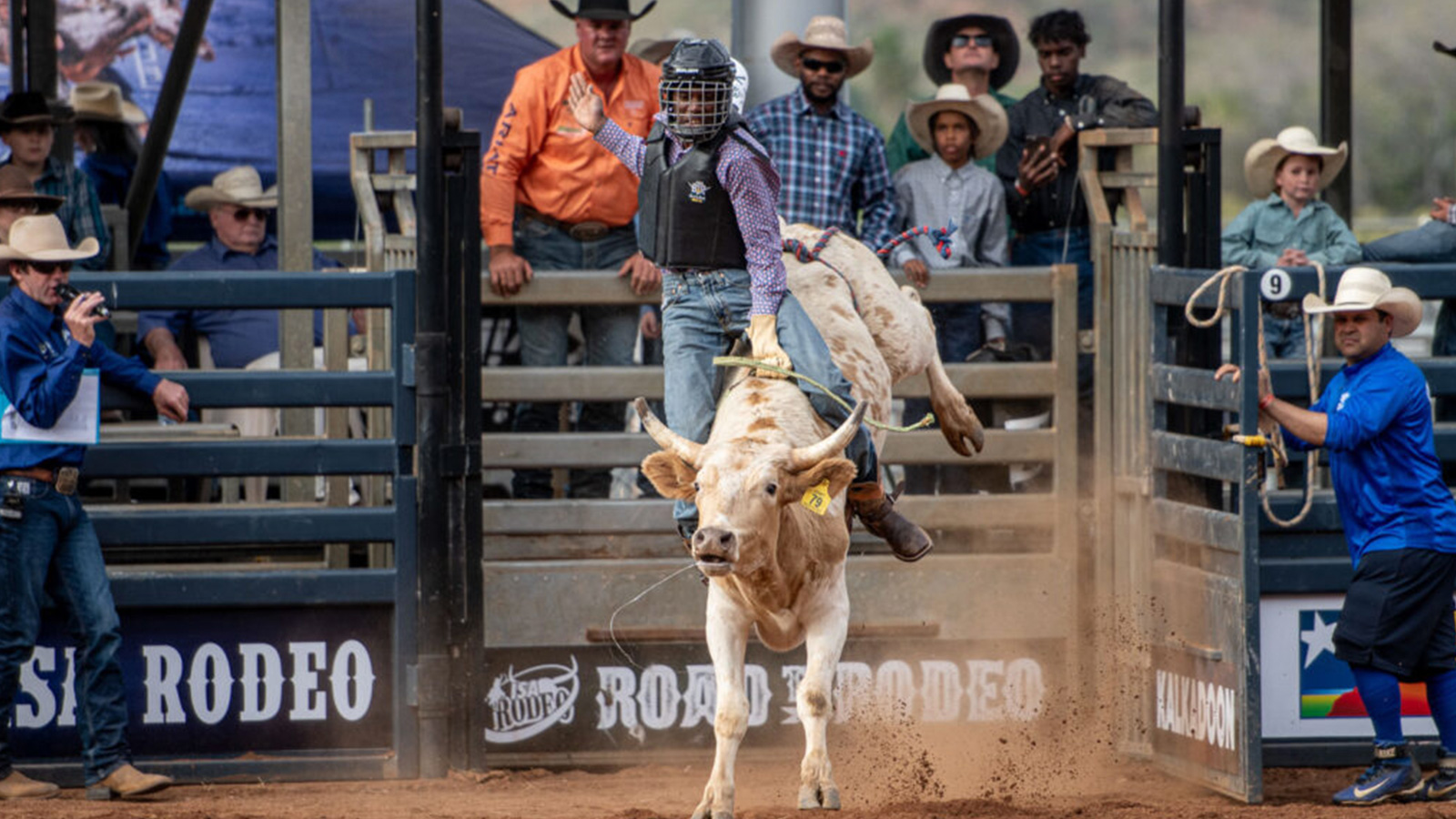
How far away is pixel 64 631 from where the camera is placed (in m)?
8.03

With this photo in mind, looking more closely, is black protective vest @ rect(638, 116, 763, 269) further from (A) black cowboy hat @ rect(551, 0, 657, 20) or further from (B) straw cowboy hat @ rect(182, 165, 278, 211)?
(B) straw cowboy hat @ rect(182, 165, 278, 211)

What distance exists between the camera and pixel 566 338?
8.80 m

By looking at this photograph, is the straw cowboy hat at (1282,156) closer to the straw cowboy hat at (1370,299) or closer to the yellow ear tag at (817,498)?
the straw cowboy hat at (1370,299)

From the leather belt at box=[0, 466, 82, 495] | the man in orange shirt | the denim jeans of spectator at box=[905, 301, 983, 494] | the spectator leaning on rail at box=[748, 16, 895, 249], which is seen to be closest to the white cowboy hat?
the leather belt at box=[0, 466, 82, 495]

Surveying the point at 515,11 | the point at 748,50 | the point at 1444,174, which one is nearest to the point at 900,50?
the point at 515,11

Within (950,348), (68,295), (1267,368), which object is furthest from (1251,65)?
(68,295)

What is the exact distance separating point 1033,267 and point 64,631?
4.33 m

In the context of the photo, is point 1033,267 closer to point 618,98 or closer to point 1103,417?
point 1103,417

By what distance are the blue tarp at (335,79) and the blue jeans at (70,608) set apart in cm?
599

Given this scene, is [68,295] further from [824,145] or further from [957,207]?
[957,207]

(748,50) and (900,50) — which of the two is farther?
(900,50)

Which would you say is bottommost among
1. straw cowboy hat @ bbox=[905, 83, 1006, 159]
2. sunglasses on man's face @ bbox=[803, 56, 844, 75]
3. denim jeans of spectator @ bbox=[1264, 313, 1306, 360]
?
denim jeans of spectator @ bbox=[1264, 313, 1306, 360]

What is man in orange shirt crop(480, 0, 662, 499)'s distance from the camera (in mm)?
8797

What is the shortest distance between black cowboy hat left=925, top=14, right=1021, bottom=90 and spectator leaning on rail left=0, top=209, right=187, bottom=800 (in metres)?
4.78
